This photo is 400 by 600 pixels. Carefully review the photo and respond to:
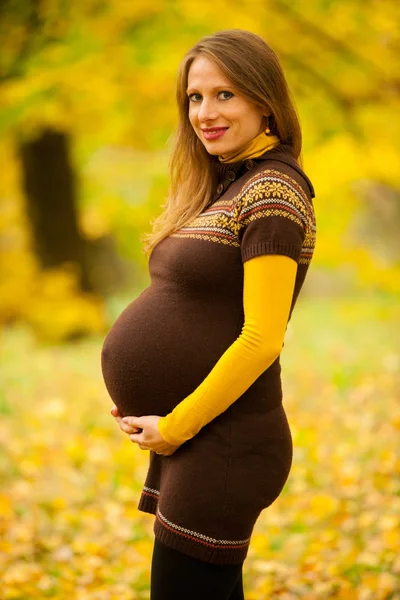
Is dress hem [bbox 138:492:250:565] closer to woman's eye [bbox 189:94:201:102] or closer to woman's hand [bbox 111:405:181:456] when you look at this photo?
woman's hand [bbox 111:405:181:456]

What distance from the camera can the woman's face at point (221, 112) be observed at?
170 cm

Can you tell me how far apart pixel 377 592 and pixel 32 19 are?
4004 mm

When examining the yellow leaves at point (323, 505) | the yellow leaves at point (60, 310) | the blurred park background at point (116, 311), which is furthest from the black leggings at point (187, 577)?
the yellow leaves at point (60, 310)

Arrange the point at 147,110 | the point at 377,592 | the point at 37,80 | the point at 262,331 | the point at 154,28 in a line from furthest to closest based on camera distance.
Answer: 1. the point at 147,110
2. the point at 154,28
3. the point at 37,80
4. the point at 377,592
5. the point at 262,331

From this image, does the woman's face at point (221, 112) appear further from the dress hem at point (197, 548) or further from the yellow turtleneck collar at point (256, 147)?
the dress hem at point (197, 548)

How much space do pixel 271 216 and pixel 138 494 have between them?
9.70ft

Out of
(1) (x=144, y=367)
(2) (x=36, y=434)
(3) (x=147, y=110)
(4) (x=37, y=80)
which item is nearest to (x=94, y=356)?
(2) (x=36, y=434)

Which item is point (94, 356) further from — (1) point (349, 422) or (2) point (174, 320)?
(2) point (174, 320)

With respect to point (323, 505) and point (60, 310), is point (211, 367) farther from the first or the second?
point (60, 310)

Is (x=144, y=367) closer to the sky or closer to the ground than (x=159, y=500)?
closer to the sky

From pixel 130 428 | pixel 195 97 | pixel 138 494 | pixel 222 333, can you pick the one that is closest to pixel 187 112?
pixel 195 97

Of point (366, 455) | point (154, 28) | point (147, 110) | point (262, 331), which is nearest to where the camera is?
point (262, 331)

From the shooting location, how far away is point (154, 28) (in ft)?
16.6

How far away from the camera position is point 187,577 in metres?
1.66
